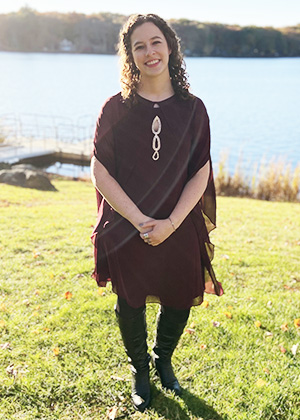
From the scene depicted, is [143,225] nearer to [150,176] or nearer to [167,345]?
[150,176]

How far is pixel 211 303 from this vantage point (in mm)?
3719

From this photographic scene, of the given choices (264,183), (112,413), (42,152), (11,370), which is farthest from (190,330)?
(42,152)

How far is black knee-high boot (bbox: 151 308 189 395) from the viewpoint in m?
2.45

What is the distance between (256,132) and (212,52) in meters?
61.5

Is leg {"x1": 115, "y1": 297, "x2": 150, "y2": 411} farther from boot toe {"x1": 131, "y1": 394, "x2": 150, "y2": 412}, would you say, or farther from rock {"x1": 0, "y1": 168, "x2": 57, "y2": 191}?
rock {"x1": 0, "y1": 168, "x2": 57, "y2": 191}

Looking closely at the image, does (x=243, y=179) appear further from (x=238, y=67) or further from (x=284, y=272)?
(x=238, y=67)

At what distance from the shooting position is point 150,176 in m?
2.10

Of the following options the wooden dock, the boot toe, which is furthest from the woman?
the wooden dock

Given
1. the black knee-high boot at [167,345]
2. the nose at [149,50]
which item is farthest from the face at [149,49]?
the black knee-high boot at [167,345]

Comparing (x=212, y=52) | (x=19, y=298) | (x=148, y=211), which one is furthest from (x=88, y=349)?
(x=212, y=52)

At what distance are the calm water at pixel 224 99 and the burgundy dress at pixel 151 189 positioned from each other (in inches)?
452

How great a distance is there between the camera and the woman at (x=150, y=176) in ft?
6.80

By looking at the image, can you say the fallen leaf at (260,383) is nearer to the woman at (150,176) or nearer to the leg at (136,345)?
the leg at (136,345)

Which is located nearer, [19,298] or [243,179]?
[19,298]
